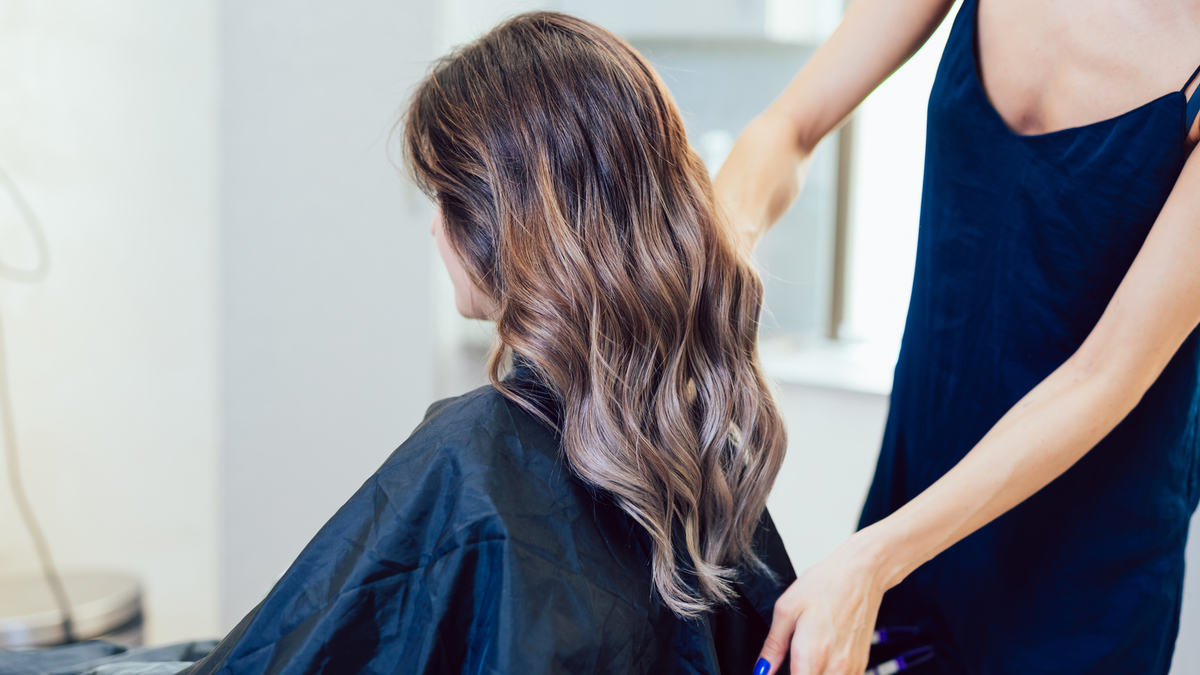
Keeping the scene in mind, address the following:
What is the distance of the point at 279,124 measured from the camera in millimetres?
2156

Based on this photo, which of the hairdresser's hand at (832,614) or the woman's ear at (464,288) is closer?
the hairdresser's hand at (832,614)

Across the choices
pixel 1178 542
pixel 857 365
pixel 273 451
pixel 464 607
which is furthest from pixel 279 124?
pixel 1178 542

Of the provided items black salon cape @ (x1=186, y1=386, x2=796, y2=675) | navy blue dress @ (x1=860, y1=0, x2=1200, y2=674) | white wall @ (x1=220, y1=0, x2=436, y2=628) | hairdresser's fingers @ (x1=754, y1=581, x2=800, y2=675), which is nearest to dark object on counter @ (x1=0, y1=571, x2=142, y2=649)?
white wall @ (x1=220, y1=0, x2=436, y2=628)

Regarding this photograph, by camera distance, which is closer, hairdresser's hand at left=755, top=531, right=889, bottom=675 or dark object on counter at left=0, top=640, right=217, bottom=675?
hairdresser's hand at left=755, top=531, right=889, bottom=675

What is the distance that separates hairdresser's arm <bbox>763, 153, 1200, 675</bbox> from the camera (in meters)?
0.72

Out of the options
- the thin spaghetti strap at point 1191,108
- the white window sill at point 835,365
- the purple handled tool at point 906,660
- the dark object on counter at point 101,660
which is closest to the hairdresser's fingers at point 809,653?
the purple handled tool at point 906,660

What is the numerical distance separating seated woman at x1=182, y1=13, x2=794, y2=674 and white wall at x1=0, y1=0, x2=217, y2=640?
1398 millimetres

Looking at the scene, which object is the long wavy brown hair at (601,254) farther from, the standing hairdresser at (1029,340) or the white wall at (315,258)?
the white wall at (315,258)

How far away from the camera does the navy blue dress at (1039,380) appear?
83 cm

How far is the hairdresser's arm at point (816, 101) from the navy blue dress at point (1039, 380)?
8 cm

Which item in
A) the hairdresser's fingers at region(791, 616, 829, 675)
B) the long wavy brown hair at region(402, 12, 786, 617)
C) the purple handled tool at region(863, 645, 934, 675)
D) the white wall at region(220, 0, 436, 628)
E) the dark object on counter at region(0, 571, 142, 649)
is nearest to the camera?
the hairdresser's fingers at region(791, 616, 829, 675)

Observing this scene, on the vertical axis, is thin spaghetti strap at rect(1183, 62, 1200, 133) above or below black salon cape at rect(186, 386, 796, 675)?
above

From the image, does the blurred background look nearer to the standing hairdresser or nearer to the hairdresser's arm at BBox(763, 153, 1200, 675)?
the standing hairdresser

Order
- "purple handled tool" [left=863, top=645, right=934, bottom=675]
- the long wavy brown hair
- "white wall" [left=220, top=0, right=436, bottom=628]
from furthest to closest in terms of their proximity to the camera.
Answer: "white wall" [left=220, top=0, right=436, bottom=628], "purple handled tool" [left=863, top=645, right=934, bottom=675], the long wavy brown hair
